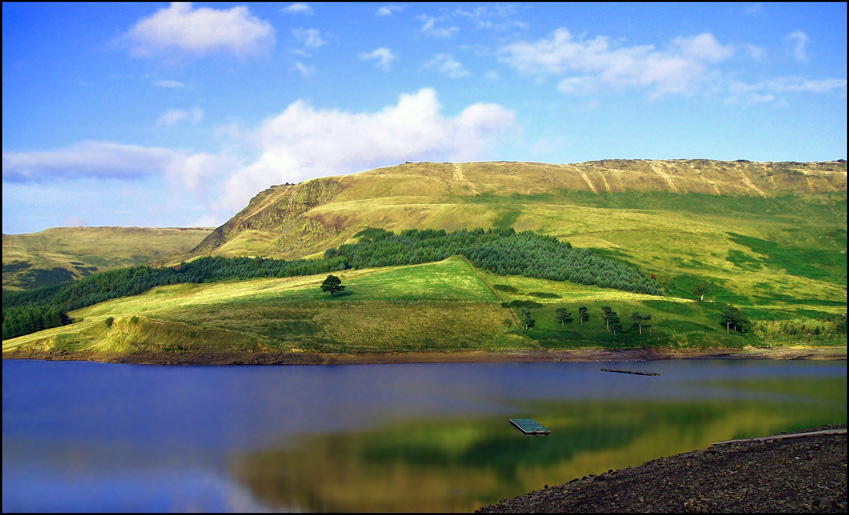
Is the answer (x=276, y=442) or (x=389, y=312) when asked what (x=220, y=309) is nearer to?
(x=389, y=312)

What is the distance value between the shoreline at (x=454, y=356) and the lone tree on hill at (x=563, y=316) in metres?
7.80

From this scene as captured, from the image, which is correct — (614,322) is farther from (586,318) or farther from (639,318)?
(586,318)

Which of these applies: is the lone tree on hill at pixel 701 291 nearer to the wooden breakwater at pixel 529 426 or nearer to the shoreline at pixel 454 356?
the shoreline at pixel 454 356

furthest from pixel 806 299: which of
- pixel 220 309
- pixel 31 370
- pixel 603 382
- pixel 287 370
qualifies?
pixel 31 370

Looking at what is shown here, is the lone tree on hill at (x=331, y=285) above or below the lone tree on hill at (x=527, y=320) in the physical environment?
above

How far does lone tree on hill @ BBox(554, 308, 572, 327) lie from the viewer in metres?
97.4

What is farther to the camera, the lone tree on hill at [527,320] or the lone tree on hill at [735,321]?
the lone tree on hill at [735,321]

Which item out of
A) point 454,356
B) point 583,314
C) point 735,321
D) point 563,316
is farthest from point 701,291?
point 454,356

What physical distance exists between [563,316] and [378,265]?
5462 cm

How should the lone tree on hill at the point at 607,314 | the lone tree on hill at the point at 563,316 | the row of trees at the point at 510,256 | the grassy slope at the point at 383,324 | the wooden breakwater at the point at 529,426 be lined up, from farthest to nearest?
the row of trees at the point at 510,256
the lone tree on hill at the point at 563,316
the lone tree on hill at the point at 607,314
the grassy slope at the point at 383,324
the wooden breakwater at the point at 529,426

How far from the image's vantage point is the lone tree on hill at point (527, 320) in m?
97.2

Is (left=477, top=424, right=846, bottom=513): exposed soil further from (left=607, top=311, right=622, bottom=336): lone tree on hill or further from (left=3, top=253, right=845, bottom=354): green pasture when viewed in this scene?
(left=607, top=311, right=622, bottom=336): lone tree on hill

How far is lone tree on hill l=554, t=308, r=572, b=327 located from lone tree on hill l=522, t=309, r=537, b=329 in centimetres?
398

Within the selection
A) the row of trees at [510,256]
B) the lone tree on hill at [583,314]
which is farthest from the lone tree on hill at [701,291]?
the lone tree on hill at [583,314]
